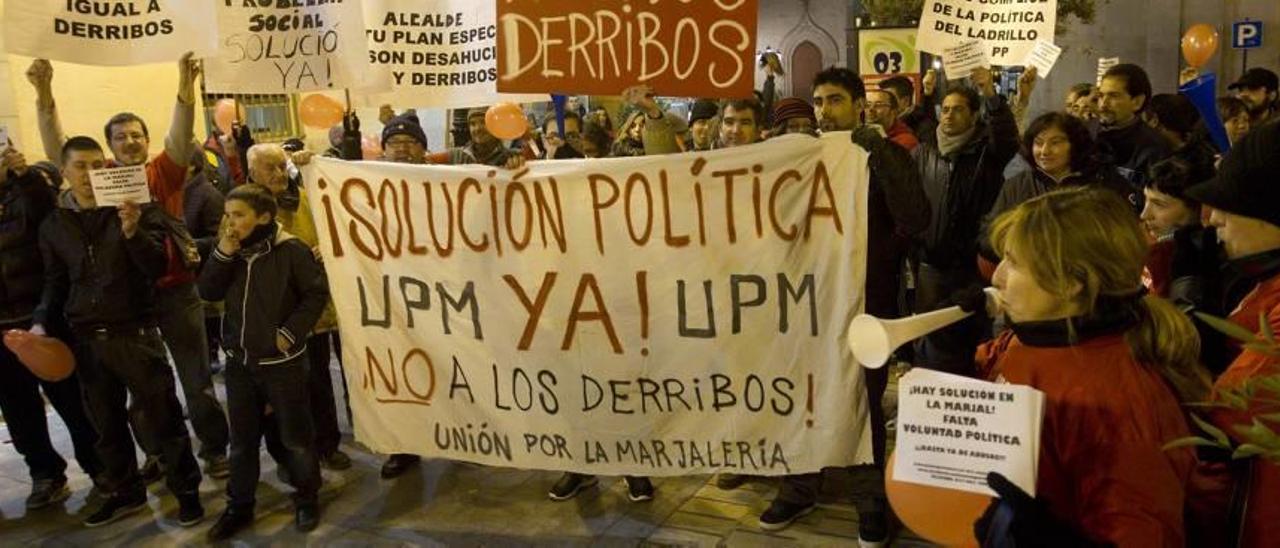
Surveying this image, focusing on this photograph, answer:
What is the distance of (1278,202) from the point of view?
2.08 metres

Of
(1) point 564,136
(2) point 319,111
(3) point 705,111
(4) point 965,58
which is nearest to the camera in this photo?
(4) point 965,58

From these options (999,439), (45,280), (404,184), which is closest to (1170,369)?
(999,439)

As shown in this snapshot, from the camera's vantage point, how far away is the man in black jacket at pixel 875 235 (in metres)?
3.57

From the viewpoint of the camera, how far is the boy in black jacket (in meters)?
4.31

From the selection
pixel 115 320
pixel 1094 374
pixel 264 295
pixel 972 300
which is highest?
pixel 972 300

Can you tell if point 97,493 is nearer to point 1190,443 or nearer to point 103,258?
point 103,258

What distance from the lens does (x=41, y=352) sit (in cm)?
446

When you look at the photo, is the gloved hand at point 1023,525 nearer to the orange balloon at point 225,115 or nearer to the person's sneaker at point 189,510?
the person's sneaker at point 189,510

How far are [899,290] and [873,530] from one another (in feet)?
4.26

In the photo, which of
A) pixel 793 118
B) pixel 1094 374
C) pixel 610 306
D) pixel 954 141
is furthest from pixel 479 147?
pixel 1094 374

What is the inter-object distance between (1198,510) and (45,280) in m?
5.14

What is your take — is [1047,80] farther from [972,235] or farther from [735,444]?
[735,444]

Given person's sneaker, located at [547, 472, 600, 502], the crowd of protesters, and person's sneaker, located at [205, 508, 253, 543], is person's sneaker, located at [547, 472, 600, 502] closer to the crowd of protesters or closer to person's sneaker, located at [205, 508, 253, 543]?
the crowd of protesters

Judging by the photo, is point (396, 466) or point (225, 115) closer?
point (396, 466)
